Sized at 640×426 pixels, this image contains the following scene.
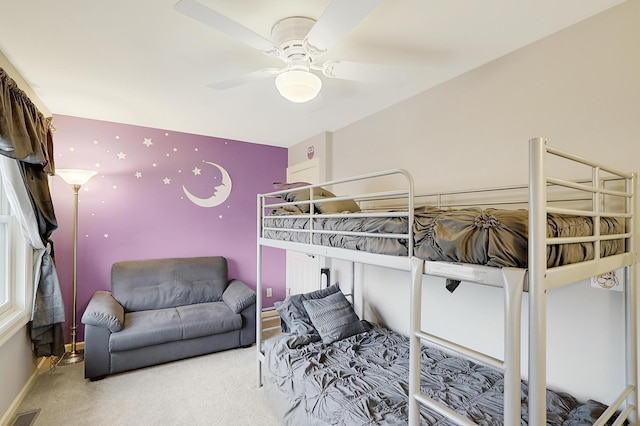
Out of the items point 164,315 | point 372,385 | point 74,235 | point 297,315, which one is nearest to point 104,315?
point 164,315

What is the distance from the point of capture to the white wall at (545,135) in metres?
1.50

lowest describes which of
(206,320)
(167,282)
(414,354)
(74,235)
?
(206,320)

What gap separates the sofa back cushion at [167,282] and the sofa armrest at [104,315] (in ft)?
0.99

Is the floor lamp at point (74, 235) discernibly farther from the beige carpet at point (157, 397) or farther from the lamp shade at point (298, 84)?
the lamp shade at point (298, 84)

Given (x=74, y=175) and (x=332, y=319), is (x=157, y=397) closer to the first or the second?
(x=332, y=319)

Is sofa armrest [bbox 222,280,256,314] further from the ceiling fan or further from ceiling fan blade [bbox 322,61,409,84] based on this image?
ceiling fan blade [bbox 322,61,409,84]

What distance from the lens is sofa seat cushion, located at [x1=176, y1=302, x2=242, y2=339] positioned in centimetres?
291

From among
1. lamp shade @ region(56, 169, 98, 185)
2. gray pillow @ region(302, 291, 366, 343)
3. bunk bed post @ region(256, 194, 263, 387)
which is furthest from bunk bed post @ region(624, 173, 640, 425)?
lamp shade @ region(56, 169, 98, 185)

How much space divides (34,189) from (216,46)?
6.11ft

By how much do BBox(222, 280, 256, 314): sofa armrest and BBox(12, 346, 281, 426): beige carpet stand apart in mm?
541

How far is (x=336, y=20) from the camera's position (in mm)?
1222

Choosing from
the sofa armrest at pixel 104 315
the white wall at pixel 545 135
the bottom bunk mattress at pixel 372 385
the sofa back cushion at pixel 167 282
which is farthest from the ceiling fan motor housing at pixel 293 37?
the sofa back cushion at pixel 167 282

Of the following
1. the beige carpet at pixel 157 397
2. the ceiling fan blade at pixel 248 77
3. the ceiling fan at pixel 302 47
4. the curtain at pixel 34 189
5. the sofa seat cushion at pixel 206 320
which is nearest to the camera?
the ceiling fan at pixel 302 47

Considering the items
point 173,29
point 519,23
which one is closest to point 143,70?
point 173,29
